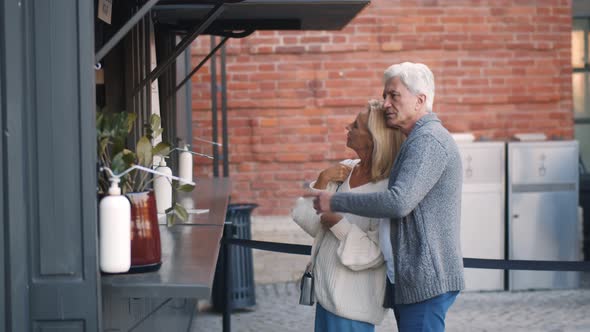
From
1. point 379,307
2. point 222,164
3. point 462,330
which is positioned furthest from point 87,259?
point 222,164

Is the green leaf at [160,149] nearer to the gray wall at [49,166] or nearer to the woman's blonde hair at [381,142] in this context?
the gray wall at [49,166]

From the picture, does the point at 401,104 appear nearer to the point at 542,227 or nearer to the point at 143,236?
the point at 143,236

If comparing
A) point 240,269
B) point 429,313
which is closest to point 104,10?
point 429,313

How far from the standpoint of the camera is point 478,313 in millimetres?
7426

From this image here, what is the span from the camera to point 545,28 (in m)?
8.59

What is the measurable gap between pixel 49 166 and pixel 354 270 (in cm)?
128

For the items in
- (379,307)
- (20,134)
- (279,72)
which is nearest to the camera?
(20,134)

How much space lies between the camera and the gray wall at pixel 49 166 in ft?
8.46

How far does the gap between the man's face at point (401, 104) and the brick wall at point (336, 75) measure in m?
5.04

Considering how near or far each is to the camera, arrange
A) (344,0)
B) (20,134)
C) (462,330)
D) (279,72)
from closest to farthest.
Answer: (20,134), (344,0), (462,330), (279,72)

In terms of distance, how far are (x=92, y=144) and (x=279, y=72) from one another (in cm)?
580

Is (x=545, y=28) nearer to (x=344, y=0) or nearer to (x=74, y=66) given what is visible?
(x=344, y=0)

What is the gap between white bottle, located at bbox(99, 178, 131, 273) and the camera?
2.67 meters

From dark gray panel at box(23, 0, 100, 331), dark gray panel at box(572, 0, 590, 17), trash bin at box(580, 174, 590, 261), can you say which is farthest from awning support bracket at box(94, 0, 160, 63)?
dark gray panel at box(572, 0, 590, 17)
